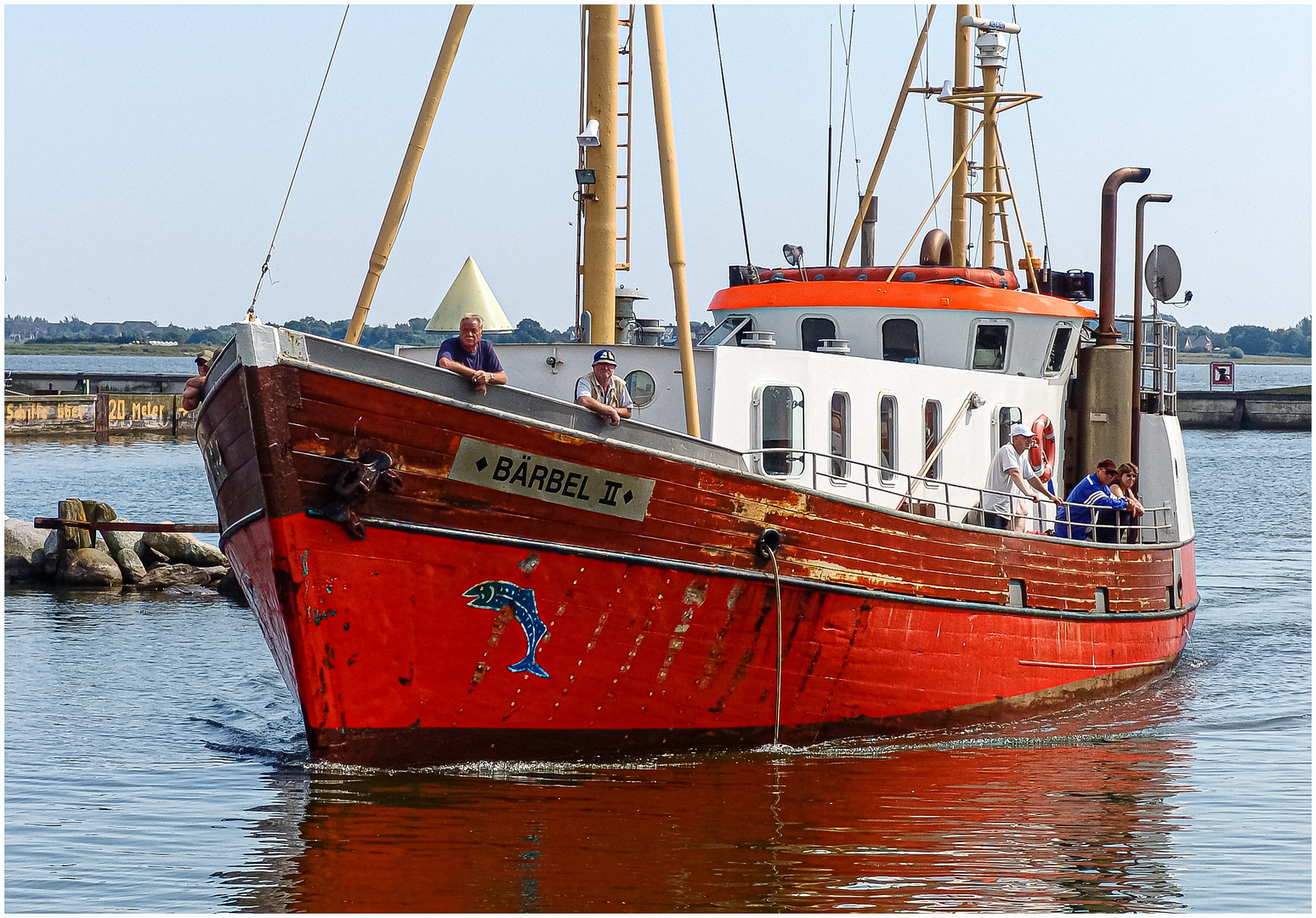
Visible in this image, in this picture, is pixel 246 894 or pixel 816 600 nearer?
pixel 246 894

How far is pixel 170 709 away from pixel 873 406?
7.52 m

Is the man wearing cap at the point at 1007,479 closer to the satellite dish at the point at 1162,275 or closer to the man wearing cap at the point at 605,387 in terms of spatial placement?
the man wearing cap at the point at 605,387

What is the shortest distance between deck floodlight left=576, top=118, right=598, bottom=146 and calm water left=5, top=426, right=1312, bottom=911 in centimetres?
523

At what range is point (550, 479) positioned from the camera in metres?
9.47

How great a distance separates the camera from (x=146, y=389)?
2985 inches

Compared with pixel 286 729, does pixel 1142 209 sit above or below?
above

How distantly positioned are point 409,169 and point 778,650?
→ 15.4ft

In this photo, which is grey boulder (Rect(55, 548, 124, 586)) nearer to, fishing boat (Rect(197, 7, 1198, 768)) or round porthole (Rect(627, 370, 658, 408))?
fishing boat (Rect(197, 7, 1198, 768))

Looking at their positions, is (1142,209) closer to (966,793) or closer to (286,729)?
(966,793)

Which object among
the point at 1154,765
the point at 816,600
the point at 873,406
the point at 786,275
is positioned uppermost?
the point at 786,275

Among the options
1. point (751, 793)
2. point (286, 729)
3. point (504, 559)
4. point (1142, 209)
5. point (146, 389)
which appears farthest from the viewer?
point (146, 389)

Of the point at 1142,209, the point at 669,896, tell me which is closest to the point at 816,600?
the point at 669,896

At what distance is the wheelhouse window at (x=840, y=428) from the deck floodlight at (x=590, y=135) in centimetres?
299

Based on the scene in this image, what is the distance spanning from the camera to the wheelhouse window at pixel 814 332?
13.7 meters
